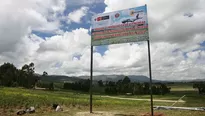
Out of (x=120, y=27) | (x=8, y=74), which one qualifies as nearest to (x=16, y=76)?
(x=8, y=74)

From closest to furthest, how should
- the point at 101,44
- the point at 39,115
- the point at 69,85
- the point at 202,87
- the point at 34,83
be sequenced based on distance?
the point at 39,115 → the point at 101,44 → the point at 202,87 → the point at 34,83 → the point at 69,85

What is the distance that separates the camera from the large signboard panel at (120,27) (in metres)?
18.6

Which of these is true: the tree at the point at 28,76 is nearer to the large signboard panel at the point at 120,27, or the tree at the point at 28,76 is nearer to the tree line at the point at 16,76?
the tree line at the point at 16,76

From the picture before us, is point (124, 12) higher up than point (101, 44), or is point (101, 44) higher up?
point (124, 12)

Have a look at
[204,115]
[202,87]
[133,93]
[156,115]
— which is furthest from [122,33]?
[202,87]

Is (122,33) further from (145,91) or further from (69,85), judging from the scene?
(69,85)

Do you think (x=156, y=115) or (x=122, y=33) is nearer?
(x=156, y=115)

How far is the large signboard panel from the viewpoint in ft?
61.1

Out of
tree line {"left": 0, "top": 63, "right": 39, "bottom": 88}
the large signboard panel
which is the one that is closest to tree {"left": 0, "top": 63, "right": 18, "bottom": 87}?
tree line {"left": 0, "top": 63, "right": 39, "bottom": 88}

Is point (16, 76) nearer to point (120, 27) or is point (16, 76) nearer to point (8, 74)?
point (8, 74)

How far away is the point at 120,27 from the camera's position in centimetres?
1997

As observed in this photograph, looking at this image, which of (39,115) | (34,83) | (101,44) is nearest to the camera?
(39,115)

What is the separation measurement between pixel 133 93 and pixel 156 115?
339 ft

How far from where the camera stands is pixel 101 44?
845 inches
